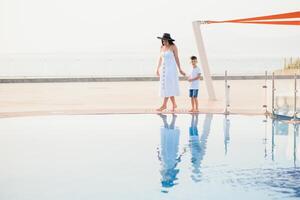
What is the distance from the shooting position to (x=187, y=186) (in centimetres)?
536

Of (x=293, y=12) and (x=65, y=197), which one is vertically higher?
(x=293, y=12)

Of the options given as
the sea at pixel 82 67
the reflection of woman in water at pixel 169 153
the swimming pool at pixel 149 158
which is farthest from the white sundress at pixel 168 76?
the sea at pixel 82 67

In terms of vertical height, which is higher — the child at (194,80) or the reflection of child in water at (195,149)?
the child at (194,80)

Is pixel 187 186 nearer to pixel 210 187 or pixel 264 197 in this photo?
pixel 210 187

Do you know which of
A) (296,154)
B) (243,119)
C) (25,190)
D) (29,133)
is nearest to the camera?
(25,190)

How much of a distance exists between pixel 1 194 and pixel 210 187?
1.95m

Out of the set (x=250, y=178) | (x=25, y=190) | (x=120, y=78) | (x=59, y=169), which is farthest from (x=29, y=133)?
(x=120, y=78)

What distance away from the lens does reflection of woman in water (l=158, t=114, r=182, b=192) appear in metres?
5.77

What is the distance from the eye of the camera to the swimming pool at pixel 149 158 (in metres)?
5.25

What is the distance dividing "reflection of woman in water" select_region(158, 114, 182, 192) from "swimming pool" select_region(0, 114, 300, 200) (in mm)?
11

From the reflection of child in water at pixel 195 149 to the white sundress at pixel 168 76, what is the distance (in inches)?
48.4

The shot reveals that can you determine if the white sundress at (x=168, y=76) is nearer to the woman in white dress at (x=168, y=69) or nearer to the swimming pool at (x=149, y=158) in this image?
the woman in white dress at (x=168, y=69)

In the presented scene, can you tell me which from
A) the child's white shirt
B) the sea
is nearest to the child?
the child's white shirt

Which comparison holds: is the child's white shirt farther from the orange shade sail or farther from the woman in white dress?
the orange shade sail
